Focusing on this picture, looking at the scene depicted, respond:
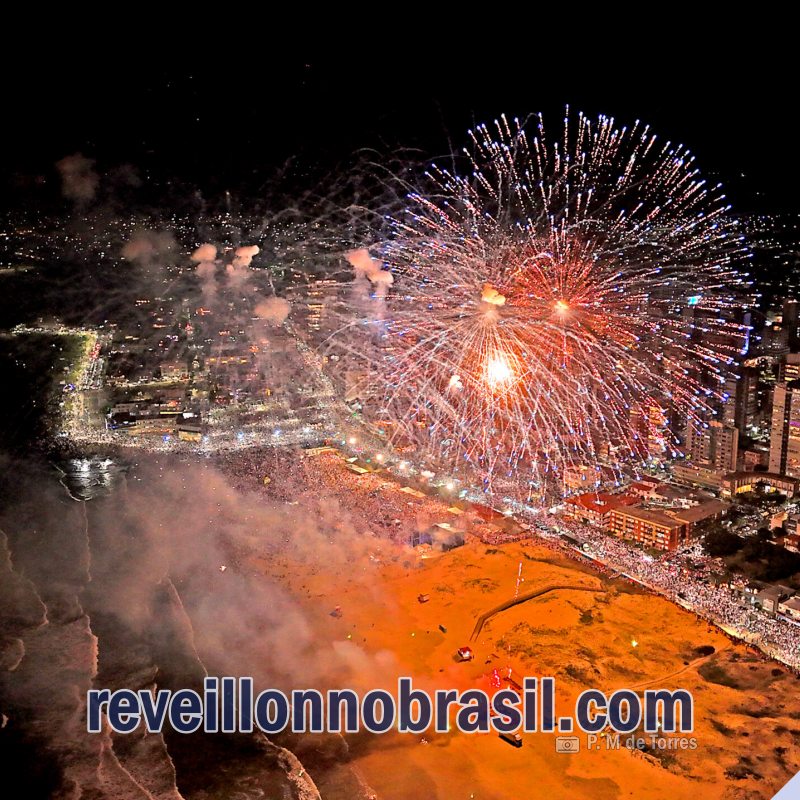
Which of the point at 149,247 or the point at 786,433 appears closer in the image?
the point at 786,433

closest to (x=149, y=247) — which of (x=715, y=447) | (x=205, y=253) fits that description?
(x=205, y=253)

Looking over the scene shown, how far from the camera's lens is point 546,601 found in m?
8.74

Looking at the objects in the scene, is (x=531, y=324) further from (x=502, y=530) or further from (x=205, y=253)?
(x=205, y=253)

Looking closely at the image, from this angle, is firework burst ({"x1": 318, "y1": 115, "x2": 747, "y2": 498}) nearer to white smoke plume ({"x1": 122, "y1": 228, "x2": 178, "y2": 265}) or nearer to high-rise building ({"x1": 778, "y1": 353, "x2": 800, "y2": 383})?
high-rise building ({"x1": 778, "y1": 353, "x2": 800, "y2": 383})

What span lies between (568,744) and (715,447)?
7.74m

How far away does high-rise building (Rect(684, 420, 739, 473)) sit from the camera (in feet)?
40.3

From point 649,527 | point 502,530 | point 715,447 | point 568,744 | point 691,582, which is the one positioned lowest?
point 568,744

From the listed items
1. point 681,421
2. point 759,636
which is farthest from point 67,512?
point 681,421

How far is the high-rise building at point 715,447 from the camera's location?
1227 cm

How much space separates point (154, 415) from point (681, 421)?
36.7 ft

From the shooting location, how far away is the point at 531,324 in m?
9.19

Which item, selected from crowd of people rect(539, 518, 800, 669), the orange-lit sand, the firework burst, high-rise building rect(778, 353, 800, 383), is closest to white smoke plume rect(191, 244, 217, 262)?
the firework burst

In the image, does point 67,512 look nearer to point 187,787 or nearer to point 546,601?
point 187,787

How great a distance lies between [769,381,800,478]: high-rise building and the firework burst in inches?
53.7
